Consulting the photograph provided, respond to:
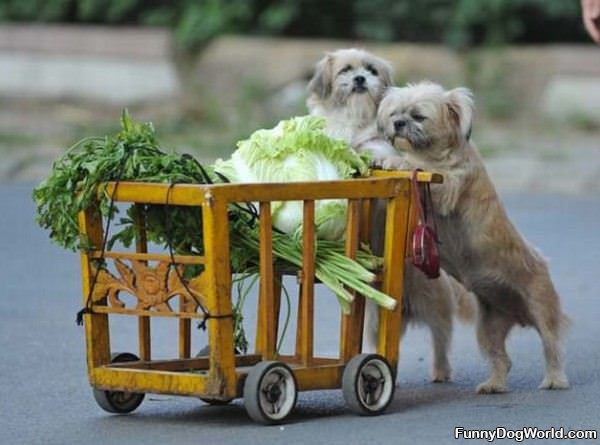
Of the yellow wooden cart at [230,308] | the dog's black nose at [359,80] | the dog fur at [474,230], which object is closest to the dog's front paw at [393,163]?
the dog fur at [474,230]

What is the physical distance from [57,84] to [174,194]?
14.2 m

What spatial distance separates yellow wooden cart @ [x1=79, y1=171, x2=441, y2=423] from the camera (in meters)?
6.61

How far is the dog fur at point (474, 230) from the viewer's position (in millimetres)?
7629

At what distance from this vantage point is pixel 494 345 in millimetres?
7992

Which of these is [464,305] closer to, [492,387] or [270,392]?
[492,387]

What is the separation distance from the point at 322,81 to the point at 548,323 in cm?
188

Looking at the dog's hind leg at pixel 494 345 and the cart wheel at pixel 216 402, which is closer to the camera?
the cart wheel at pixel 216 402

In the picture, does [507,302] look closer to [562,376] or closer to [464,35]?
[562,376]

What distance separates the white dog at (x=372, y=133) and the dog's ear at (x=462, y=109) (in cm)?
32

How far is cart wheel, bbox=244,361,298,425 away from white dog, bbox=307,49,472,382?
916 mm

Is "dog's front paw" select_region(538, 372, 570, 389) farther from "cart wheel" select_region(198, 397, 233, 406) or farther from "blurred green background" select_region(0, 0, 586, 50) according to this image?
"blurred green background" select_region(0, 0, 586, 50)

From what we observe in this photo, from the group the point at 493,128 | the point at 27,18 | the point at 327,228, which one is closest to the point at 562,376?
the point at 327,228

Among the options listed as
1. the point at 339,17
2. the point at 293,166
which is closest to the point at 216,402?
the point at 293,166

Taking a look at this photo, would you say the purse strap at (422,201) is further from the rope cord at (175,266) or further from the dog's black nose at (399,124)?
the rope cord at (175,266)
